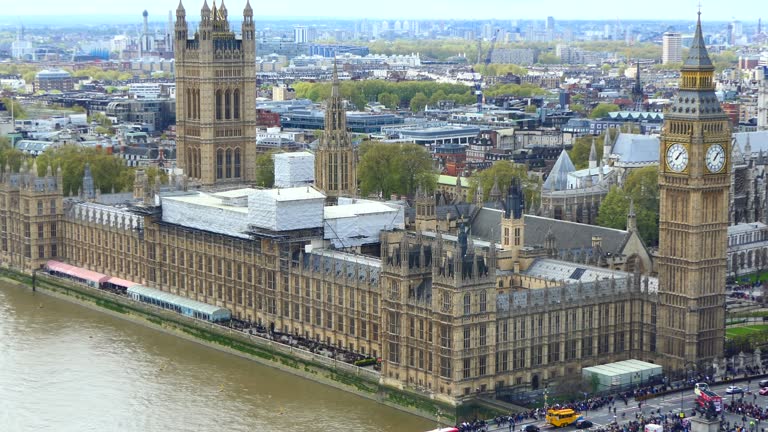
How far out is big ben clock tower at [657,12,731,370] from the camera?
84188 mm

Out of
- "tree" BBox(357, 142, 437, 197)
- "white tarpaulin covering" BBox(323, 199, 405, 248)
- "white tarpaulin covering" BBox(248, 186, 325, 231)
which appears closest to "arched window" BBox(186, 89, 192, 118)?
"tree" BBox(357, 142, 437, 197)

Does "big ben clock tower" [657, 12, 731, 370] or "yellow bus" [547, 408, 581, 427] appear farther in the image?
"big ben clock tower" [657, 12, 731, 370]

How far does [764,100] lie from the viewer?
169 m

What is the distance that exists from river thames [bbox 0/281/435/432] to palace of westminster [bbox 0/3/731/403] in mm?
4139

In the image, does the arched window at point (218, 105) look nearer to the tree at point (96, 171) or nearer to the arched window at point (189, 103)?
the arched window at point (189, 103)

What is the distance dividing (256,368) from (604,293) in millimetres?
20751

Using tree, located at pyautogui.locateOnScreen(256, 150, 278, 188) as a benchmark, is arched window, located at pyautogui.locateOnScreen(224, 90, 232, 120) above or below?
above

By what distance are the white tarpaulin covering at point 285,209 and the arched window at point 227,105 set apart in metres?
30.7

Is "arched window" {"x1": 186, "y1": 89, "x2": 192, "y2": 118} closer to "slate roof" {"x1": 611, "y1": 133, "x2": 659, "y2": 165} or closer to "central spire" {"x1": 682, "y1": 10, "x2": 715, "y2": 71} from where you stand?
"slate roof" {"x1": 611, "y1": 133, "x2": 659, "y2": 165}

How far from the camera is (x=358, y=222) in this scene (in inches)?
3903

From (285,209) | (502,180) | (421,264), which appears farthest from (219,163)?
(421,264)

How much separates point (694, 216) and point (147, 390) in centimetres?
3148

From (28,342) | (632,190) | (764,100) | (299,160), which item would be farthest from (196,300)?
(764,100)

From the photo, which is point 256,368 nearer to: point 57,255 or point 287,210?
point 287,210
